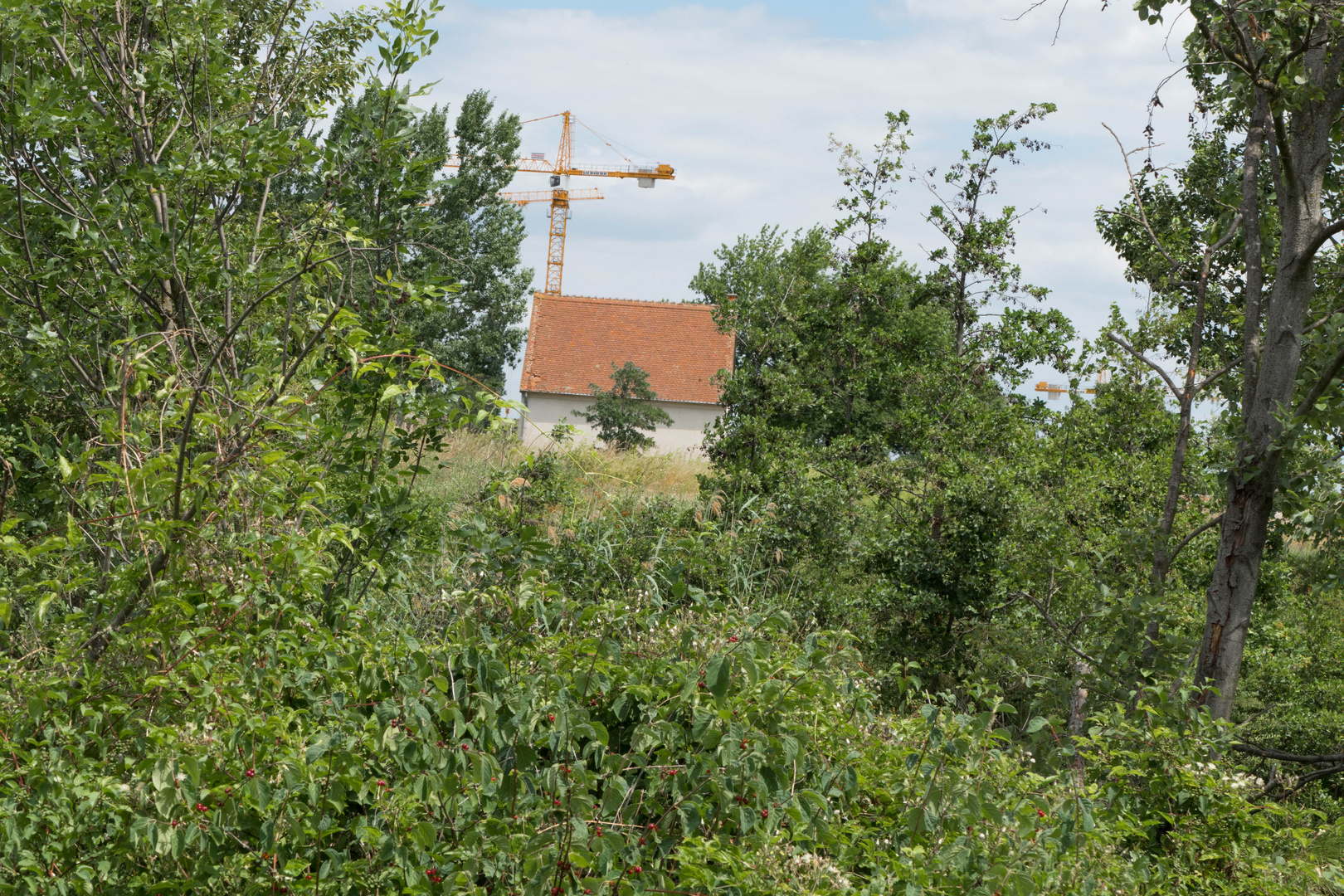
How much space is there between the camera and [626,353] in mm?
35781

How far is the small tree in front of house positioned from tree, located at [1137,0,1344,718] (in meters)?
20.7

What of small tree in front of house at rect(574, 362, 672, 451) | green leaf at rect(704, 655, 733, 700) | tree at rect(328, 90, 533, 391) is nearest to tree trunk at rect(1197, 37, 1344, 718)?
green leaf at rect(704, 655, 733, 700)

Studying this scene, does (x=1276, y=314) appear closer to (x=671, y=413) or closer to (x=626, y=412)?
(x=626, y=412)

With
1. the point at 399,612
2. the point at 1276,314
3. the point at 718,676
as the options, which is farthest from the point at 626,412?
the point at 718,676

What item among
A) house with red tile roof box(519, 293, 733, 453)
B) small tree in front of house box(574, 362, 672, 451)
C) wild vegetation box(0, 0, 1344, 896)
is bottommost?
wild vegetation box(0, 0, 1344, 896)

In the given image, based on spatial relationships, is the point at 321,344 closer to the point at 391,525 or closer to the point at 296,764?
the point at 391,525

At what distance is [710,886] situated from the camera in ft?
7.38

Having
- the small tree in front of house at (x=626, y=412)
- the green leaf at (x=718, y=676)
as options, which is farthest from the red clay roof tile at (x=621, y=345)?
the green leaf at (x=718, y=676)

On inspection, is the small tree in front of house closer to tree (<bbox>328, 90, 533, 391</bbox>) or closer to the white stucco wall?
tree (<bbox>328, 90, 533, 391</bbox>)

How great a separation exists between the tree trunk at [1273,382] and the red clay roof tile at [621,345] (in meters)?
30.0

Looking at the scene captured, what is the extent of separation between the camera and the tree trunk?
14.3 ft

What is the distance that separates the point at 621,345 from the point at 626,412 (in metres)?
10.00

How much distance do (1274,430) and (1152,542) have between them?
1.26 meters

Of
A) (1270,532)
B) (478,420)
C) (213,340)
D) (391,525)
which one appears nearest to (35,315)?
(213,340)
